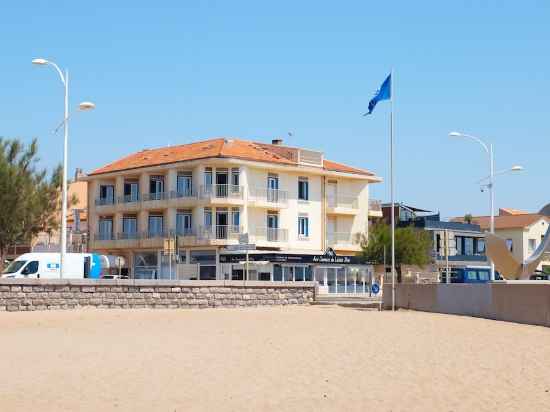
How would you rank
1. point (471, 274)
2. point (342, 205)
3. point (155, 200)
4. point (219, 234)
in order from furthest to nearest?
point (471, 274) → point (342, 205) → point (155, 200) → point (219, 234)

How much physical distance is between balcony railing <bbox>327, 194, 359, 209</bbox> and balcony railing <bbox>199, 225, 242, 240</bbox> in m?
10.1

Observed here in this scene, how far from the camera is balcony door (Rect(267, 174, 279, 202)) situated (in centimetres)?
6412

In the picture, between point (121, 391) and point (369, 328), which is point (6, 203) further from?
point (121, 391)

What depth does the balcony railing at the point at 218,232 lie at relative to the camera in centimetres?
6088

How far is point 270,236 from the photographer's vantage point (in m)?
63.8

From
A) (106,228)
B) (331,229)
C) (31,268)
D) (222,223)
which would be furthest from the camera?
(331,229)

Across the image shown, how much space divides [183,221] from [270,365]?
48106 millimetres

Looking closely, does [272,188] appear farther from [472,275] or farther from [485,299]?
[485,299]

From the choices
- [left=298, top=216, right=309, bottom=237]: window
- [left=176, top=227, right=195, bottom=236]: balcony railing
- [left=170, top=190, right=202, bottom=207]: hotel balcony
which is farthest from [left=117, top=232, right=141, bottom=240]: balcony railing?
[left=298, top=216, right=309, bottom=237]: window

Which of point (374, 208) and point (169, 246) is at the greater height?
point (374, 208)

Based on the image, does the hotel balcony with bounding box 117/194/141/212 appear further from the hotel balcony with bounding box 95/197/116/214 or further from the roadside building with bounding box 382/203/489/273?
the roadside building with bounding box 382/203/489/273

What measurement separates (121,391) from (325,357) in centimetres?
562

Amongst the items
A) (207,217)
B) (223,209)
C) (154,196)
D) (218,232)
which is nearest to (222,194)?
(223,209)

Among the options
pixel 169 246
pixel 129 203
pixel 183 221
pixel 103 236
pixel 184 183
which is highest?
pixel 184 183
